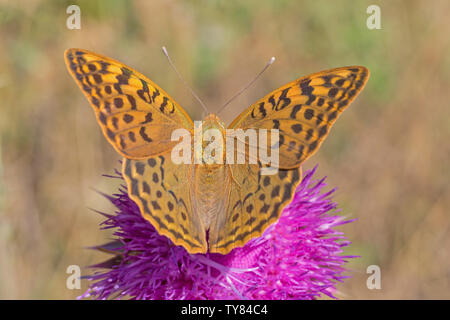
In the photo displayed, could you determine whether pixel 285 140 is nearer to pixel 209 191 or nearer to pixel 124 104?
pixel 209 191

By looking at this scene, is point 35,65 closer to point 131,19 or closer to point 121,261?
point 131,19

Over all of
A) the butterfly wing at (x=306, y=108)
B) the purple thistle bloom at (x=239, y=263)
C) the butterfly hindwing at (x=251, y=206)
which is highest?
the butterfly wing at (x=306, y=108)

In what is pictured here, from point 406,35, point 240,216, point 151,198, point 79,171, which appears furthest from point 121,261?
point 406,35

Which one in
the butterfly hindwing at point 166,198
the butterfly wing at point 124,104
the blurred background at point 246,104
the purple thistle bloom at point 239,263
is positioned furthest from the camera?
the blurred background at point 246,104

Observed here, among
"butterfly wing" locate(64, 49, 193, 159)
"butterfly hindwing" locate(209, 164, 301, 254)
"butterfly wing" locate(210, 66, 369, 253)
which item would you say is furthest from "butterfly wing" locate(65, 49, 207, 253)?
"butterfly wing" locate(210, 66, 369, 253)

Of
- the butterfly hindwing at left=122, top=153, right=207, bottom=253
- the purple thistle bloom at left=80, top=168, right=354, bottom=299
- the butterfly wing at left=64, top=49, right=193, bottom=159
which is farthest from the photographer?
the purple thistle bloom at left=80, top=168, right=354, bottom=299

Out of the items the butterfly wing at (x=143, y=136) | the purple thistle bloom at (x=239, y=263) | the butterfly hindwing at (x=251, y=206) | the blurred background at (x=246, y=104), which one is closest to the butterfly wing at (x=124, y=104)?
the butterfly wing at (x=143, y=136)

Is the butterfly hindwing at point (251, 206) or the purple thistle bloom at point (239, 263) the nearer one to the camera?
the butterfly hindwing at point (251, 206)

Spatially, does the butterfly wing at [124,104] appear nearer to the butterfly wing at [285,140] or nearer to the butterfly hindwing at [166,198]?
the butterfly hindwing at [166,198]

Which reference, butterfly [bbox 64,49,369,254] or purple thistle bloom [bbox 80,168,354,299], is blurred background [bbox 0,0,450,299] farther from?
butterfly [bbox 64,49,369,254]
